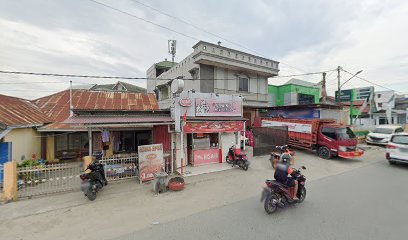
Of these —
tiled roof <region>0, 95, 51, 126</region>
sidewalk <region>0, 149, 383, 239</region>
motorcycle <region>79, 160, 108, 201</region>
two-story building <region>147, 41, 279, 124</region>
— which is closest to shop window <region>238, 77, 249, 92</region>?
two-story building <region>147, 41, 279, 124</region>

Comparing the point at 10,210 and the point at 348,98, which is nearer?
the point at 10,210

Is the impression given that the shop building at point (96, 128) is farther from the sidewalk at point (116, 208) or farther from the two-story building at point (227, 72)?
the two-story building at point (227, 72)

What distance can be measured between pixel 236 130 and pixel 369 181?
20.0 ft

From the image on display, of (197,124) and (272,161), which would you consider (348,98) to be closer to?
(272,161)

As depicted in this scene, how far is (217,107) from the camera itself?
10625 mm

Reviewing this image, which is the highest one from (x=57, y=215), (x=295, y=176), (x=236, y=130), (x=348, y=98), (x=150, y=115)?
(x=348, y=98)

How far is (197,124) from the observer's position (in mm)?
9609

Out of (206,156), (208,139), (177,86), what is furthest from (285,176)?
(177,86)

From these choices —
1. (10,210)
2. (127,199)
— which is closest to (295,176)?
(127,199)

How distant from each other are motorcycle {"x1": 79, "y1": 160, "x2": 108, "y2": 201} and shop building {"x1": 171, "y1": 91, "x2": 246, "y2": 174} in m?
3.25

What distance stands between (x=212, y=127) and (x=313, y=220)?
20.3ft

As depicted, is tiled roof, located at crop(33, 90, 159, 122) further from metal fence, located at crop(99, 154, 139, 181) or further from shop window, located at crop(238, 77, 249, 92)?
shop window, located at crop(238, 77, 249, 92)

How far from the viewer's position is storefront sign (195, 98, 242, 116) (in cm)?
1005

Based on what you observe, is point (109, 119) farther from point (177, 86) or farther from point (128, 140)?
point (128, 140)
